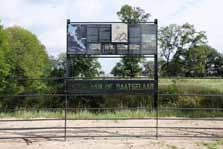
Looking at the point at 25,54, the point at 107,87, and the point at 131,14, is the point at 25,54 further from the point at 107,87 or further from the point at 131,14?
the point at 107,87

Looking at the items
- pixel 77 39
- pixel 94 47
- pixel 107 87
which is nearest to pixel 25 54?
pixel 77 39

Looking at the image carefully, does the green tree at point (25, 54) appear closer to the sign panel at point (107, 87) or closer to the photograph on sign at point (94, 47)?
the photograph on sign at point (94, 47)

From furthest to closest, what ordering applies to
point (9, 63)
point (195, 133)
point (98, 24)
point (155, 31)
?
point (9, 63)
point (155, 31)
point (98, 24)
point (195, 133)

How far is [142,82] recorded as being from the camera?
9164mm

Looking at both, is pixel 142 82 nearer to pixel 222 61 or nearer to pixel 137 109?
pixel 137 109

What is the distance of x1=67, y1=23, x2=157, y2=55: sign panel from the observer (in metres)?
11.8

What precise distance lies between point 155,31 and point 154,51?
0.63 meters

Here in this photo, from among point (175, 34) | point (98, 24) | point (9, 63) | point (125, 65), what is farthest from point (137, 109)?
point (175, 34)

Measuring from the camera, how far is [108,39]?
1193 cm

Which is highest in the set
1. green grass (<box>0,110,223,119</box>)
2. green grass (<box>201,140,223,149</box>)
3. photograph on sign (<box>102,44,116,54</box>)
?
photograph on sign (<box>102,44,116,54</box>)

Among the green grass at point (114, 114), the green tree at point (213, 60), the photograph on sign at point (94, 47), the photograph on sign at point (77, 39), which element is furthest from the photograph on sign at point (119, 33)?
the green tree at point (213, 60)

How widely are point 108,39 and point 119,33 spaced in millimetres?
388

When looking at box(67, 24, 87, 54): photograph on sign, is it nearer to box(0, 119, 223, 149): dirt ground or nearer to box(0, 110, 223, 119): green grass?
box(0, 110, 223, 119): green grass

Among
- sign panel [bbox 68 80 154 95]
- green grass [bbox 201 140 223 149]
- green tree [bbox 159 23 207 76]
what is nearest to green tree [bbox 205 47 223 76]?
green tree [bbox 159 23 207 76]
